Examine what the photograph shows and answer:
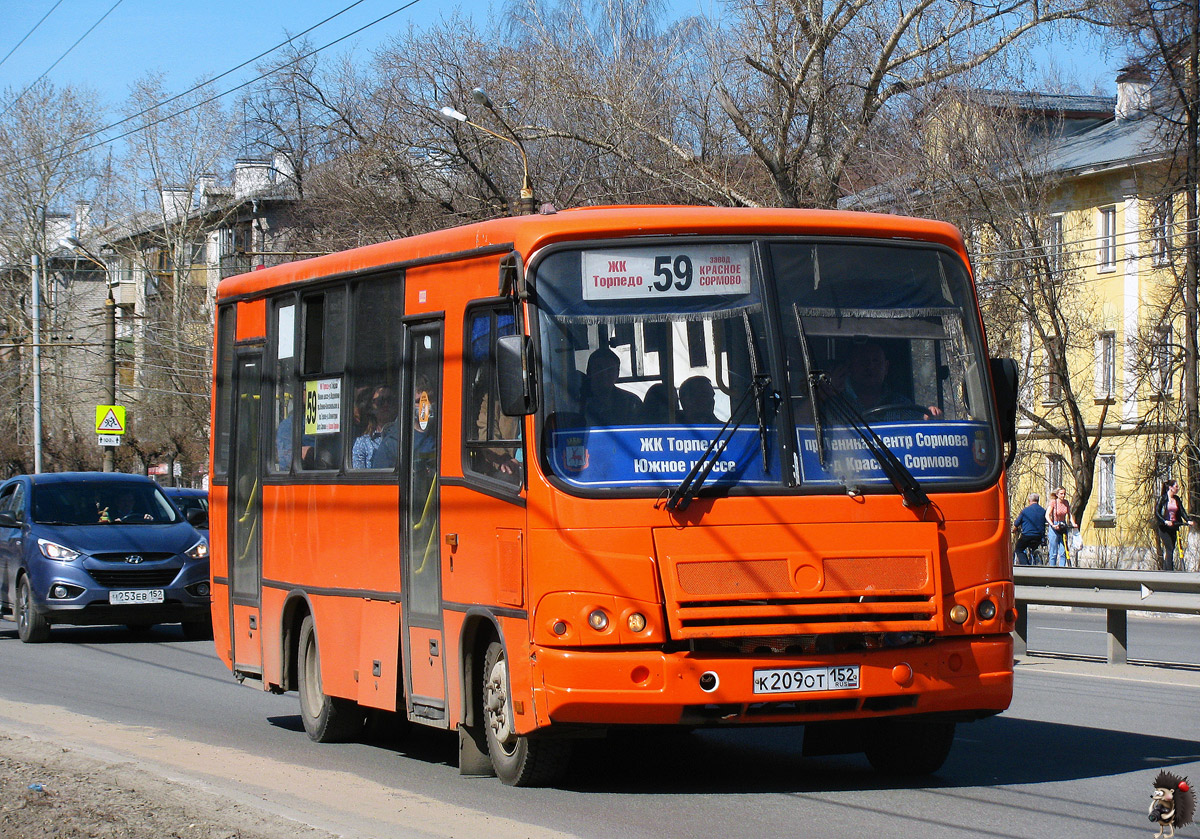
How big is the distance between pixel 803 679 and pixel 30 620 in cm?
1197

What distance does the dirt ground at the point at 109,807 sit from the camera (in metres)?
6.40

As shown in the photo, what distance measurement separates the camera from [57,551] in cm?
1708

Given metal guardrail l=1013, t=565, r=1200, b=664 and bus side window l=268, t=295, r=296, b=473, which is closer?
bus side window l=268, t=295, r=296, b=473

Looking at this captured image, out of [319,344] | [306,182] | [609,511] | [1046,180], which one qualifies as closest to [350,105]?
[306,182]

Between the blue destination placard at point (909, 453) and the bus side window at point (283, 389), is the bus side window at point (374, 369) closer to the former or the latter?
the bus side window at point (283, 389)

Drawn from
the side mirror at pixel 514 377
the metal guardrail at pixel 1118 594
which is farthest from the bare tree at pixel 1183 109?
the side mirror at pixel 514 377

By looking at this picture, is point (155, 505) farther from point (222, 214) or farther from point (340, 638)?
point (222, 214)

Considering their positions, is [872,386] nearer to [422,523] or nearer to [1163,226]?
[422,523]

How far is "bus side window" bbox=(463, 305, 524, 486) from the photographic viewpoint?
7613 mm

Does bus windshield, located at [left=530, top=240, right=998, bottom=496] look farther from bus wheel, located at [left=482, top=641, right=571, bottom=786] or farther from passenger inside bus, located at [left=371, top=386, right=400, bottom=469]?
passenger inside bus, located at [left=371, top=386, right=400, bottom=469]

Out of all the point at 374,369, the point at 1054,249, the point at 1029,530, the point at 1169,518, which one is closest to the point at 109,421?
the point at 1029,530

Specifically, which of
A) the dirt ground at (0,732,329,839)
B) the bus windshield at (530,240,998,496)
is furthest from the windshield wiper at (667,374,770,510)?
the dirt ground at (0,732,329,839)

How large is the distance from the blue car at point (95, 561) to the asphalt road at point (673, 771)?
3917mm

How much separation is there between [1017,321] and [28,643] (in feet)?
80.3
